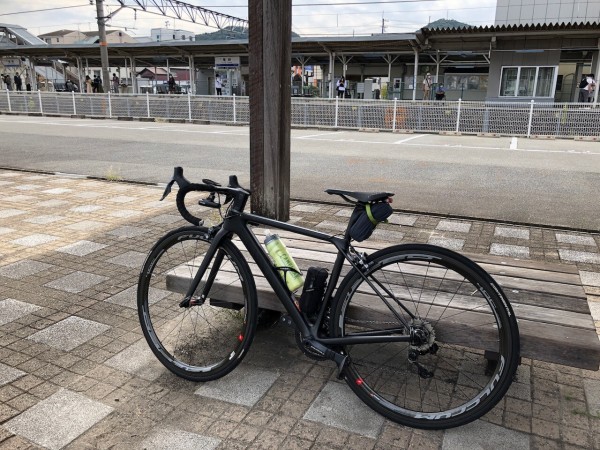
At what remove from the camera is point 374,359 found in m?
2.91

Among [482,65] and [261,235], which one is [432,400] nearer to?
[261,235]

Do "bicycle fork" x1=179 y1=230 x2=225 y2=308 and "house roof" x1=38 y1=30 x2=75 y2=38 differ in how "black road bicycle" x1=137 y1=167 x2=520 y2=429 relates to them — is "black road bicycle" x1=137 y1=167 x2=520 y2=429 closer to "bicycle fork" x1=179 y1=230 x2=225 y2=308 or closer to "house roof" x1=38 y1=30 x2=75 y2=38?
"bicycle fork" x1=179 y1=230 x2=225 y2=308

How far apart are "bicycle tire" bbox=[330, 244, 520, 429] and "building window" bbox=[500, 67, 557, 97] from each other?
22.1 m

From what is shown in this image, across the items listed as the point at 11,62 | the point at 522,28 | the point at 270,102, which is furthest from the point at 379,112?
the point at 11,62

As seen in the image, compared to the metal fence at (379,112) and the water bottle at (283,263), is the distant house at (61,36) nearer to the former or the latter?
the metal fence at (379,112)

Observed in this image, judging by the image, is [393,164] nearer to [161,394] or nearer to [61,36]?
[161,394]

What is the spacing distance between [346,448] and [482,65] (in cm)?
3104

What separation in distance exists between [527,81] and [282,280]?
23.0 meters

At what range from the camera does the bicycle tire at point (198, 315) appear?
2590 mm

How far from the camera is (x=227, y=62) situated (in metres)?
29.8

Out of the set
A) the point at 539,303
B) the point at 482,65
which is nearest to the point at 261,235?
the point at 539,303

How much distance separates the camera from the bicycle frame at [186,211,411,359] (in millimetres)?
2391

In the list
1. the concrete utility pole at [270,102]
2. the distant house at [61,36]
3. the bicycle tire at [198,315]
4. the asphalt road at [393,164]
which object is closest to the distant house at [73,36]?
the distant house at [61,36]

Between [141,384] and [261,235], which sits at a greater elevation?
[261,235]
